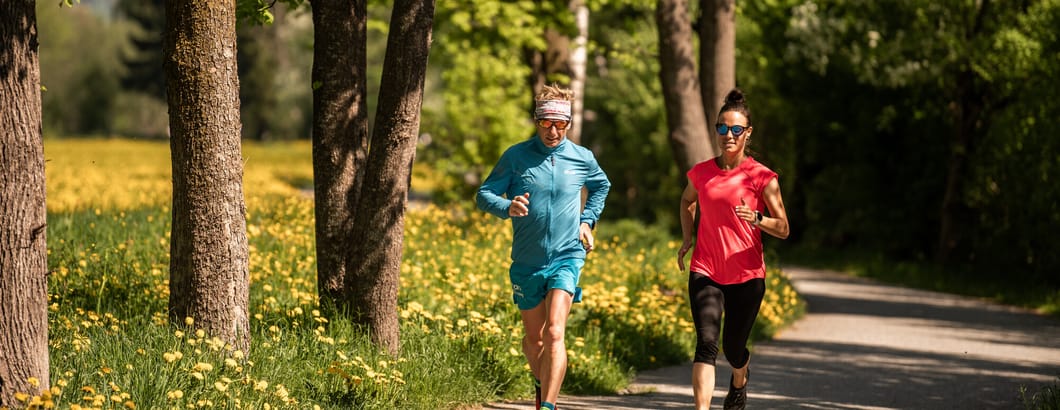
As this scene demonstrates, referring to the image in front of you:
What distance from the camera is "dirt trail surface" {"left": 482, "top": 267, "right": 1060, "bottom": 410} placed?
29.1 ft

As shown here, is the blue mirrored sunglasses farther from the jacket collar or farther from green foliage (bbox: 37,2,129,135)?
green foliage (bbox: 37,2,129,135)

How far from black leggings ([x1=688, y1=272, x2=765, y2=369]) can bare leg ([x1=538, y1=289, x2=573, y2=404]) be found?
0.71m

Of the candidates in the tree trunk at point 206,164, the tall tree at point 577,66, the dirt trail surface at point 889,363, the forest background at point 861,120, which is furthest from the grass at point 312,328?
the tall tree at point 577,66

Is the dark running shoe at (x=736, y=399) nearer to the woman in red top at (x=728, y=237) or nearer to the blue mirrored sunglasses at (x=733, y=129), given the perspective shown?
the woman in red top at (x=728, y=237)

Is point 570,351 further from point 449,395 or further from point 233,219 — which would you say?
point 233,219

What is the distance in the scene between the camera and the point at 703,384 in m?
6.72

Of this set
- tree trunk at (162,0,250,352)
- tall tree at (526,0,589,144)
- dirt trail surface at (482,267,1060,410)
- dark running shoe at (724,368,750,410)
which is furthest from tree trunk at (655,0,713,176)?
tree trunk at (162,0,250,352)

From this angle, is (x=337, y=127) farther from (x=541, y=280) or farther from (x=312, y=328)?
(x=541, y=280)

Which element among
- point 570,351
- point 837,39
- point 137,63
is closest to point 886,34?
point 837,39

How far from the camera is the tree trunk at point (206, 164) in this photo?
664 cm

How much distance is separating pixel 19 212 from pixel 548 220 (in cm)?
269

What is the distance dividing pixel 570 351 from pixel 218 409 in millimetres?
3651

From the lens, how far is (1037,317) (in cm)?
1572

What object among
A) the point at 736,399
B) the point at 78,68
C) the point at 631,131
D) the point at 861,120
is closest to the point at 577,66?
the point at 861,120
